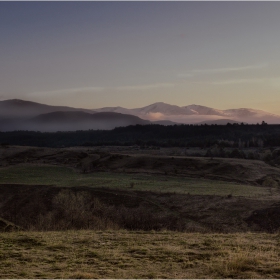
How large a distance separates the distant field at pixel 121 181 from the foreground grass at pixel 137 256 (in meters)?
39.1

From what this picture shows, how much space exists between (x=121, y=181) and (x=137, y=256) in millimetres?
57807

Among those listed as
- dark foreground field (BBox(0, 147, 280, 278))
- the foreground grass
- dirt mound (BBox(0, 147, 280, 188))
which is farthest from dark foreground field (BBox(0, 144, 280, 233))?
the foreground grass

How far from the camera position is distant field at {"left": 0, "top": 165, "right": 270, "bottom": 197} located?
62938 mm

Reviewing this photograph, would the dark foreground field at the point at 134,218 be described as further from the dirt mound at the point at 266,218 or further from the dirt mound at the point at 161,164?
the dirt mound at the point at 161,164

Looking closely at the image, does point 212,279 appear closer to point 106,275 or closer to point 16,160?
point 106,275

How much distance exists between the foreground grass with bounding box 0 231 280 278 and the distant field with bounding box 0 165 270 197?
39.1m

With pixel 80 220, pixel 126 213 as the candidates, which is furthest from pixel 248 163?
pixel 80 220

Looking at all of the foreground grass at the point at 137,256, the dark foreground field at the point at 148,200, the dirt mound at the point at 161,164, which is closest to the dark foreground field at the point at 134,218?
the foreground grass at the point at 137,256

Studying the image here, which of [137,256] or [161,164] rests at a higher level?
[137,256]

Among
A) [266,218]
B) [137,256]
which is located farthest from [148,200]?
[137,256]

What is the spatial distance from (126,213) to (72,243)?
102 feet

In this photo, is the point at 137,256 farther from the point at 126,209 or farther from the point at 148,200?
the point at 148,200

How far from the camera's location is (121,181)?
2918 inches

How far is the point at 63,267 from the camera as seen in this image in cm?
1428
